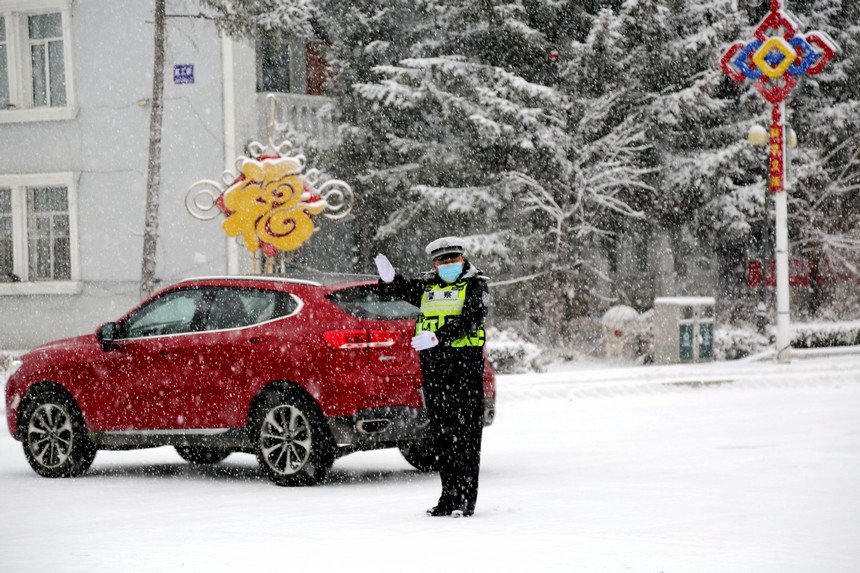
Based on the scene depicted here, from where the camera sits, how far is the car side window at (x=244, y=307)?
11414 millimetres

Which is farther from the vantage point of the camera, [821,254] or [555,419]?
[821,254]

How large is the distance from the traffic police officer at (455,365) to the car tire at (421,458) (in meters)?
2.87

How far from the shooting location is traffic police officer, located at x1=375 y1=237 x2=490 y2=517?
9.25 metres

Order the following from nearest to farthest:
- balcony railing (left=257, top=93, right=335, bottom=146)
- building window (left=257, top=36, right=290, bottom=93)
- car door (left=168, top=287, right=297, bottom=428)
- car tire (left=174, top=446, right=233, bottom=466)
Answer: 1. car door (left=168, top=287, right=297, bottom=428)
2. car tire (left=174, top=446, right=233, bottom=466)
3. balcony railing (left=257, top=93, right=335, bottom=146)
4. building window (left=257, top=36, right=290, bottom=93)

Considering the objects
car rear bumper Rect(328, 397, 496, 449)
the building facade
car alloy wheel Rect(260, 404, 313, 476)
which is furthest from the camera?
Result: the building facade

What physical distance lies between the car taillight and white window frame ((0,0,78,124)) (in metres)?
18.2

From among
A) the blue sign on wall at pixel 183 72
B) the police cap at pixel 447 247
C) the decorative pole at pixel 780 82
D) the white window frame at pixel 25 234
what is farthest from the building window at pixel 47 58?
the police cap at pixel 447 247

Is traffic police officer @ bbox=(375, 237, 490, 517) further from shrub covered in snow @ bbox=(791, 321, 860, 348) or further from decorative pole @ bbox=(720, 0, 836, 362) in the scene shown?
shrub covered in snow @ bbox=(791, 321, 860, 348)

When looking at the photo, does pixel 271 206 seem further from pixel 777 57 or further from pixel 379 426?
pixel 379 426

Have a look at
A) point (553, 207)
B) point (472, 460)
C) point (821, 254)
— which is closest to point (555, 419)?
point (472, 460)

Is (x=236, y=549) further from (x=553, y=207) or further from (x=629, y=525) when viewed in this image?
(x=553, y=207)

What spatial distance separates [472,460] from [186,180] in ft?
60.8

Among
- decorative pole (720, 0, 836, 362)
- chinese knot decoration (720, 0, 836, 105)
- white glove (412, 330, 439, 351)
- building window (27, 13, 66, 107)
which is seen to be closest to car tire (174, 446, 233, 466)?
white glove (412, 330, 439, 351)

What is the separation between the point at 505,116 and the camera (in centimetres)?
2598
